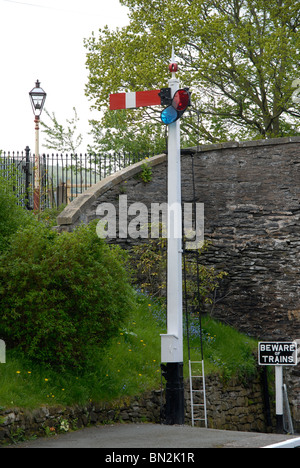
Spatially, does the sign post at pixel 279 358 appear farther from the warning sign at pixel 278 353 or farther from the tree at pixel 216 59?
the tree at pixel 216 59

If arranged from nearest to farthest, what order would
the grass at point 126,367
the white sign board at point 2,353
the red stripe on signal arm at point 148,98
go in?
the grass at point 126,367 → the white sign board at point 2,353 → the red stripe on signal arm at point 148,98

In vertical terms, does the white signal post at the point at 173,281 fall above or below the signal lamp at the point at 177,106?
below

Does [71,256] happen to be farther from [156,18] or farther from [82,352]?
[156,18]

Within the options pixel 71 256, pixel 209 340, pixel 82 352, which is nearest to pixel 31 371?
pixel 82 352

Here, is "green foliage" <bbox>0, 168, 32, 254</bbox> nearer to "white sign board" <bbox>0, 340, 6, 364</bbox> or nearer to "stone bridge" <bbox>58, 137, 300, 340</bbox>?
"white sign board" <bbox>0, 340, 6, 364</bbox>

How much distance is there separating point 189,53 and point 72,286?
14352 mm

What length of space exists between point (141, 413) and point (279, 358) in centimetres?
251

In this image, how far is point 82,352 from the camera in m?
8.91

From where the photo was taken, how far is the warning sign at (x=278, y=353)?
34.2 ft

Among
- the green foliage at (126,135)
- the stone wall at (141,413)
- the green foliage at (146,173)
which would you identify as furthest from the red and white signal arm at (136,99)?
the green foliage at (126,135)

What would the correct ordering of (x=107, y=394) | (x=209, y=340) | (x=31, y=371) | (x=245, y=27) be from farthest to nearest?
(x=245, y=27)
(x=209, y=340)
(x=107, y=394)
(x=31, y=371)

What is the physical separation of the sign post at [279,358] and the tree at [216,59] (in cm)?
1097

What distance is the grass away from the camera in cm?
823

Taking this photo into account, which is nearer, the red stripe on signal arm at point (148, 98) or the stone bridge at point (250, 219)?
the red stripe on signal arm at point (148, 98)
